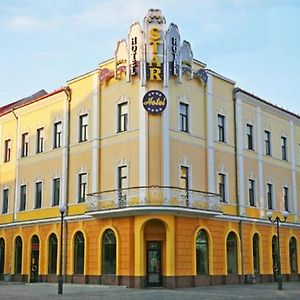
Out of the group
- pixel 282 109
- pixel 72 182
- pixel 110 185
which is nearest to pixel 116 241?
pixel 110 185

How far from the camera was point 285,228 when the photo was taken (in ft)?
123

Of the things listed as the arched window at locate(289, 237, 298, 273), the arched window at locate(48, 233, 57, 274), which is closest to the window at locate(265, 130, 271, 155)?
the arched window at locate(289, 237, 298, 273)

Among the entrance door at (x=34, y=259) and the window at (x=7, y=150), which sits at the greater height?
the window at (x=7, y=150)

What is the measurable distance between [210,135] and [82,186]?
26.6 feet

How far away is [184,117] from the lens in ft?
101

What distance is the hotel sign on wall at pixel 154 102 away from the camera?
2894 cm

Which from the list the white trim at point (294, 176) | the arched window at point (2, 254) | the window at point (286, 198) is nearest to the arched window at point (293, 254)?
the white trim at point (294, 176)

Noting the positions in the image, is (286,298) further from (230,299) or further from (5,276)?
(5,276)

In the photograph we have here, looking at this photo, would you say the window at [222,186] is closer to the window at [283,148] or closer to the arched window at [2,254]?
the window at [283,148]

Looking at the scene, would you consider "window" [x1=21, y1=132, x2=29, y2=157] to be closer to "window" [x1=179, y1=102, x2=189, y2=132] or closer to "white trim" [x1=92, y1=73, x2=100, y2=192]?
"white trim" [x1=92, y1=73, x2=100, y2=192]

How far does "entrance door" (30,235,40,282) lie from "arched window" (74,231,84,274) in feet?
13.2

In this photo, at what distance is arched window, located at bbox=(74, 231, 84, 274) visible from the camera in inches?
1244

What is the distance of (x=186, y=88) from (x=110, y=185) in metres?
6.85

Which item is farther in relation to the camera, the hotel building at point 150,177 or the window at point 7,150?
the window at point 7,150
